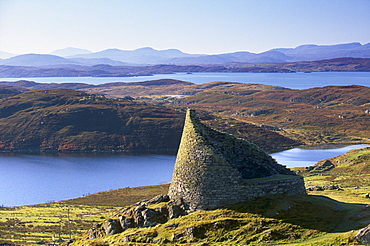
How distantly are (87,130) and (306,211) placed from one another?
158 meters

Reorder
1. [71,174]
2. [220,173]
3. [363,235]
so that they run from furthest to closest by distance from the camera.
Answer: [71,174]
[220,173]
[363,235]

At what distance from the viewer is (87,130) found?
587 ft

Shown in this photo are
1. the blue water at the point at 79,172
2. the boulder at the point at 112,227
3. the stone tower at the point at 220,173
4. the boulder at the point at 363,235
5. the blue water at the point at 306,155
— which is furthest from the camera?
the blue water at the point at 306,155

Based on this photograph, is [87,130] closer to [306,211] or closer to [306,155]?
[306,155]

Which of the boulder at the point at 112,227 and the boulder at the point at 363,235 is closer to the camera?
the boulder at the point at 363,235

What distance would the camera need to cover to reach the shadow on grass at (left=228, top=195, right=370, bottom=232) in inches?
1021

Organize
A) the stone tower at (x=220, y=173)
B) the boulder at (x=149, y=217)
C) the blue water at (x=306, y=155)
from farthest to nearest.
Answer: the blue water at (x=306, y=155) < the boulder at (x=149, y=217) < the stone tower at (x=220, y=173)

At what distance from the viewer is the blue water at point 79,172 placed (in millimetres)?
97500

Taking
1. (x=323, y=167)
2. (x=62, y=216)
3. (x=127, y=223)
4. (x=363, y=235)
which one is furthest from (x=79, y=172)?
(x=363, y=235)

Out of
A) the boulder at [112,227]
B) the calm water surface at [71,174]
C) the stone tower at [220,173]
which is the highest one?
the stone tower at [220,173]

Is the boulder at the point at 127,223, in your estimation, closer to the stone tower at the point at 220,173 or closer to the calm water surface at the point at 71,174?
the stone tower at the point at 220,173

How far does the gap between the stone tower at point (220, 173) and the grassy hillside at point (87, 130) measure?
128401 millimetres

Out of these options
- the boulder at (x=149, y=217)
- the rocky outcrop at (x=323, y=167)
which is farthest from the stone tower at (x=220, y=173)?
the rocky outcrop at (x=323, y=167)

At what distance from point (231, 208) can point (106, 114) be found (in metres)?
171
